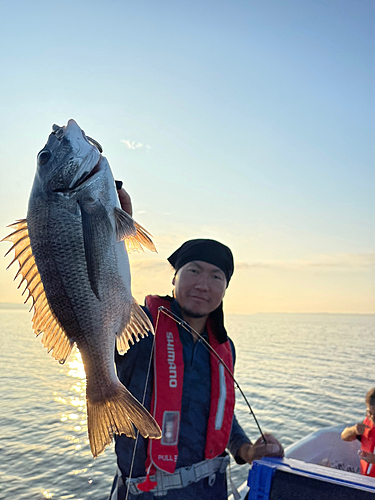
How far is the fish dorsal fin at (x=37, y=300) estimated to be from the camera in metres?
2.04

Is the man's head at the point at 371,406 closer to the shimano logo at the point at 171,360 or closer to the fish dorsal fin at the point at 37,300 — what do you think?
the shimano logo at the point at 171,360

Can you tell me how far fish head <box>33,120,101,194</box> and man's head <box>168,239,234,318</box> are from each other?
69.5 inches

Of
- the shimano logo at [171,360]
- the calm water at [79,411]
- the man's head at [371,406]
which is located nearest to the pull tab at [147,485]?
the shimano logo at [171,360]

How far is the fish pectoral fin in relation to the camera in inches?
77.7

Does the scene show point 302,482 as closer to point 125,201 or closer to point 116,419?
point 116,419

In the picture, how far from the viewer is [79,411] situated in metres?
13.4

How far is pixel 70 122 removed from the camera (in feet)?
7.02

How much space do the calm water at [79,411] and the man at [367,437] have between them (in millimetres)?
3229

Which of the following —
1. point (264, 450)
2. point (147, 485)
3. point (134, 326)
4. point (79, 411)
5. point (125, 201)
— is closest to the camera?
point (134, 326)

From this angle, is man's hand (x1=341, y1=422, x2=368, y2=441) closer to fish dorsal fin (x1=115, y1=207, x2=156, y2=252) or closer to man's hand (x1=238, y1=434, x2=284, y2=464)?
man's hand (x1=238, y1=434, x2=284, y2=464)

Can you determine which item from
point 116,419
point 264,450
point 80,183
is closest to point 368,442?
point 264,450

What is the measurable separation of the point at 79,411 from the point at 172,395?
1172 cm

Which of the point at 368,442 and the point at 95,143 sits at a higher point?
the point at 95,143

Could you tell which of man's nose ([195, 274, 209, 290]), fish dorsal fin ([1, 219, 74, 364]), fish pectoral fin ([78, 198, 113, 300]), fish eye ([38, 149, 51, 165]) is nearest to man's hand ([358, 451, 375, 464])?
man's nose ([195, 274, 209, 290])
